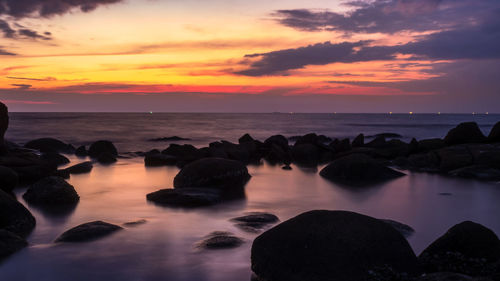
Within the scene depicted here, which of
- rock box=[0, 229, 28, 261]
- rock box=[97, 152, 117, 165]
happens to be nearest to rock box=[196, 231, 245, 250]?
rock box=[0, 229, 28, 261]

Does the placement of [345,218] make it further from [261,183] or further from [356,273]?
[261,183]

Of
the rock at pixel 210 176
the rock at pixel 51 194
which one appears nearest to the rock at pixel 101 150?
the rock at pixel 210 176

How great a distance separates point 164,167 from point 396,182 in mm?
10270

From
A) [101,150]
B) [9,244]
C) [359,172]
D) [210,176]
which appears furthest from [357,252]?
[101,150]

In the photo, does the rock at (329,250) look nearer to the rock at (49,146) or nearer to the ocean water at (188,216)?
the ocean water at (188,216)

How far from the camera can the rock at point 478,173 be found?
15445 mm

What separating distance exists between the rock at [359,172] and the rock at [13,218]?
1036 cm

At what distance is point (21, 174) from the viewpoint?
1352cm

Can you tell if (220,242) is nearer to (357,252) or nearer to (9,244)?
(357,252)

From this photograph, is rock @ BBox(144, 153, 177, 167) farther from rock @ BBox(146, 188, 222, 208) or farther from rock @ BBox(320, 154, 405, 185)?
rock @ BBox(146, 188, 222, 208)

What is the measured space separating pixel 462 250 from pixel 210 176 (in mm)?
8204

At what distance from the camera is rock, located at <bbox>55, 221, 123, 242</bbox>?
751 centimetres

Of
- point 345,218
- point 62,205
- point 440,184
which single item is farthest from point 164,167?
point 345,218

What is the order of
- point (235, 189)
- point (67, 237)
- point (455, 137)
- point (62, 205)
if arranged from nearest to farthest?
point (67, 237) → point (62, 205) → point (235, 189) → point (455, 137)
